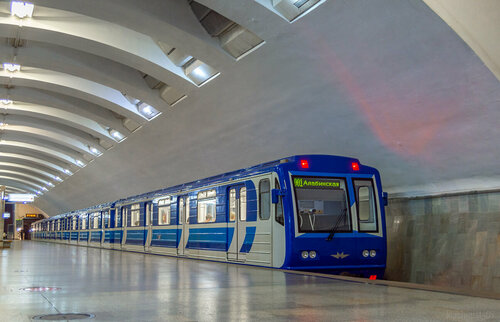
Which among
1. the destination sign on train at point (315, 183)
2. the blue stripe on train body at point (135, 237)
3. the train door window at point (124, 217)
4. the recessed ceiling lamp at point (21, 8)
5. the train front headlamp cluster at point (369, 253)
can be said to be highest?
the recessed ceiling lamp at point (21, 8)

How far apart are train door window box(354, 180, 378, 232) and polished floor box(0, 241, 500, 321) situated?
2614 mm

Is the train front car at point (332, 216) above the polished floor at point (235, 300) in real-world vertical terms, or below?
above

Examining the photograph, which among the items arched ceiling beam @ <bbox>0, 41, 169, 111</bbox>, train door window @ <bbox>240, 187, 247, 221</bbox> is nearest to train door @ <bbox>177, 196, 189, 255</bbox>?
train door window @ <bbox>240, 187, 247, 221</bbox>

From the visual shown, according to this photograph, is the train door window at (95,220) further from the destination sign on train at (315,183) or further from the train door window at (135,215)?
the destination sign on train at (315,183)

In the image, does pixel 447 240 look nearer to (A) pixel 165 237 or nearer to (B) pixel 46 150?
(A) pixel 165 237

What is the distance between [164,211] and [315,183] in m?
8.47

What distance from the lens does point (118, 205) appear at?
80.4 feet

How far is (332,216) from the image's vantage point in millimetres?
11062

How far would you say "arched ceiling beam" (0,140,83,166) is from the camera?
3741 cm

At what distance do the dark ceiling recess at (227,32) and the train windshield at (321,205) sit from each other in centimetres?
461

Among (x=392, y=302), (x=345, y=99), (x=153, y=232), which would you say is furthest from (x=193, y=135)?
(x=392, y=302)

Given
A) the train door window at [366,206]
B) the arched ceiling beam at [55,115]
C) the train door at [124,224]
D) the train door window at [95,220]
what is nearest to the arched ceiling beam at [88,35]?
the train door at [124,224]

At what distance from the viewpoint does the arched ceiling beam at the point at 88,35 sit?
53.3 feet

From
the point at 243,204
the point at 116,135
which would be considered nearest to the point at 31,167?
the point at 116,135
